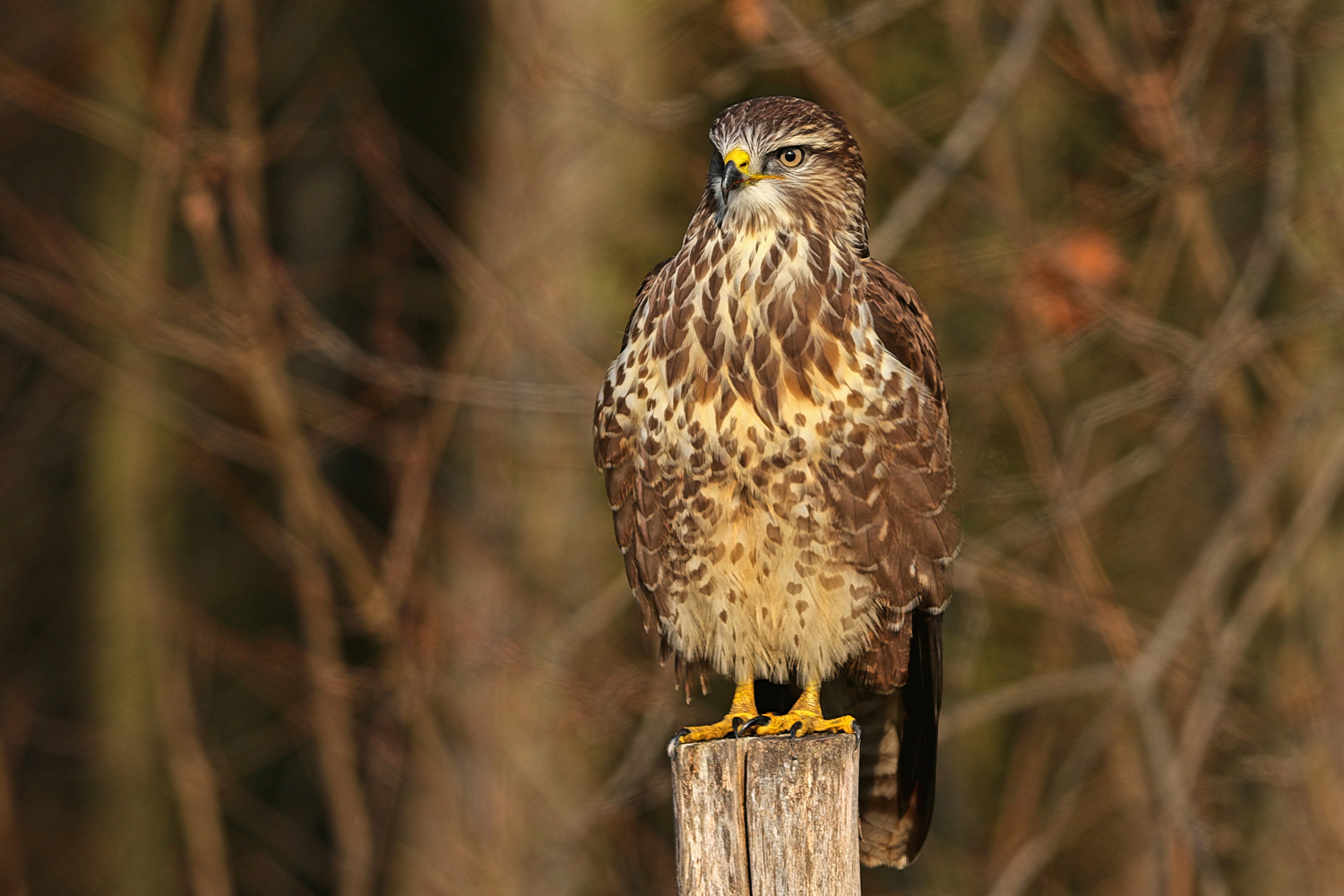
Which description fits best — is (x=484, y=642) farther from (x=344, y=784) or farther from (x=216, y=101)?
(x=216, y=101)

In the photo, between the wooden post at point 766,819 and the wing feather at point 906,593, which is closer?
the wooden post at point 766,819

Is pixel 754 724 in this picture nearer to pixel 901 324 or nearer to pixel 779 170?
pixel 901 324

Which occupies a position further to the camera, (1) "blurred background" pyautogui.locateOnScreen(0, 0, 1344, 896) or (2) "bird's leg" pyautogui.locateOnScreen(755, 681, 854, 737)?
(1) "blurred background" pyautogui.locateOnScreen(0, 0, 1344, 896)

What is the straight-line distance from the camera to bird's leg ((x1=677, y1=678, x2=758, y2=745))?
10.4ft

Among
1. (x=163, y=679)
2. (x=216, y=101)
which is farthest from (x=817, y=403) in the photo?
(x=216, y=101)

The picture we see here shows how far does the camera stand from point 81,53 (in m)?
7.68

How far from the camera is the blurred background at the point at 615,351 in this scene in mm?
5566

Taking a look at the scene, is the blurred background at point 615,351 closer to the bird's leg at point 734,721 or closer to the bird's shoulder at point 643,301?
the bird's leg at point 734,721

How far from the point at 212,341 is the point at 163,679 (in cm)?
170

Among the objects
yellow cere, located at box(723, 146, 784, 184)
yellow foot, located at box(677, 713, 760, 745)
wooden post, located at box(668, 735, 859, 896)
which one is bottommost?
wooden post, located at box(668, 735, 859, 896)

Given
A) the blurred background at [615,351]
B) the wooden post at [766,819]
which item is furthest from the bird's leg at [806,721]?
the blurred background at [615,351]

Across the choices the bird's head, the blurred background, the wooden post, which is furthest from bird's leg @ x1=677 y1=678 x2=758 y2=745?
the blurred background

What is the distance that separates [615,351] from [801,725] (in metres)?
2.55

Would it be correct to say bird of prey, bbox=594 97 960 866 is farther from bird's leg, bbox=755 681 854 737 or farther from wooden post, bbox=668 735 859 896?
wooden post, bbox=668 735 859 896
